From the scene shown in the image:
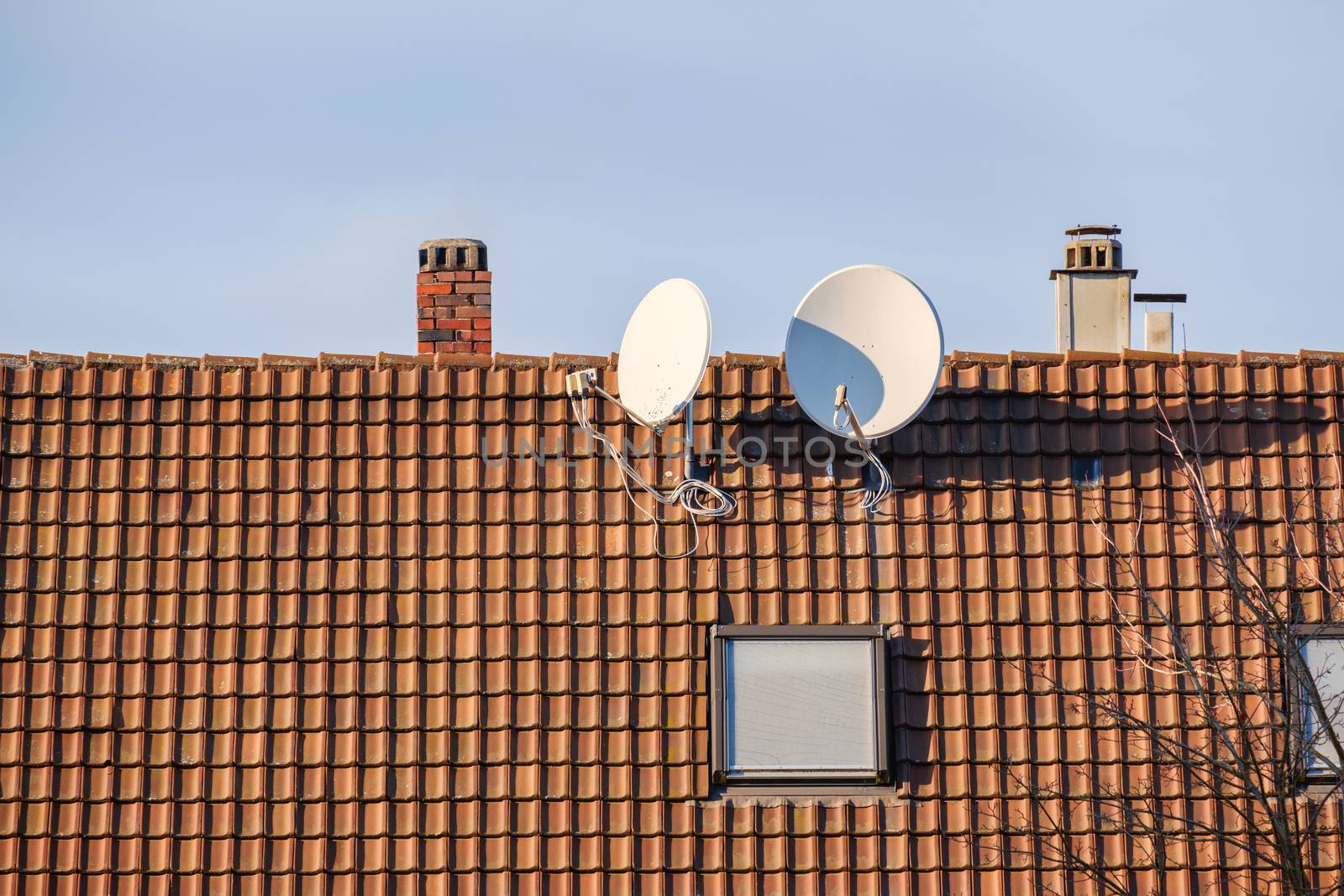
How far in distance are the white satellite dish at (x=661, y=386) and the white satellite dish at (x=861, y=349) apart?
0.69m

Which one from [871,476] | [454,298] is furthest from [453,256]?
[871,476]

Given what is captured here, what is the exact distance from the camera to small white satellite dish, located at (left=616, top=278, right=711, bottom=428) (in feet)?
36.5

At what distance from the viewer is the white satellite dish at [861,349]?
452 inches

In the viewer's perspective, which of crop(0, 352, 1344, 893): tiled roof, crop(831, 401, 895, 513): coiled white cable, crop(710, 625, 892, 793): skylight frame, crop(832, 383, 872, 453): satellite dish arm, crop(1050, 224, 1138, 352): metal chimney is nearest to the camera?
crop(0, 352, 1344, 893): tiled roof

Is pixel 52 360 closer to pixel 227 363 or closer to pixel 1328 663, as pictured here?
pixel 227 363

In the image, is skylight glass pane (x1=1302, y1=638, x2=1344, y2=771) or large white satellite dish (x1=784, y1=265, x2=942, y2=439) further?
large white satellite dish (x1=784, y1=265, x2=942, y2=439)

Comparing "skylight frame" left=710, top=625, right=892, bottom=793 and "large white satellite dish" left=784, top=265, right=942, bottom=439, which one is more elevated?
"large white satellite dish" left=784, top=265, right=942, bottom=439

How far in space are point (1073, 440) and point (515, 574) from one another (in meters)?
3.63

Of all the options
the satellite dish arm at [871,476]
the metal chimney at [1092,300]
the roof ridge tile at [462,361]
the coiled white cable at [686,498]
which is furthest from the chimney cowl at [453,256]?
the metal chimney at [1092,300]

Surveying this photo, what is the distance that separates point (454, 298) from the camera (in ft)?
41.6

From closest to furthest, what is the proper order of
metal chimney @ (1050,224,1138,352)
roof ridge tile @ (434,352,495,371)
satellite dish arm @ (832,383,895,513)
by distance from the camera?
satellite dish arm @ (832,383,895,513), roof ridge tile @ (434,352,495,371), metal chimney @ (1050,224,1138,352)

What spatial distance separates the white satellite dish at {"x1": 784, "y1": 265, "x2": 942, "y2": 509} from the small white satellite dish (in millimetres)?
686

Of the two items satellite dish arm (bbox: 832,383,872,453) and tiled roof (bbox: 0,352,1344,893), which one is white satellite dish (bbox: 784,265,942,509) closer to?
satellite dish arm (bbox: 832,383,872,453)

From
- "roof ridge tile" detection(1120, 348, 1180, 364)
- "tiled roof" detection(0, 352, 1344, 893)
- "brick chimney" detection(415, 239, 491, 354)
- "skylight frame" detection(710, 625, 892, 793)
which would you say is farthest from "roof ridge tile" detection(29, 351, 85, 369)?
"roof ridge tile" detection(1120, 348, 1180, 364)
